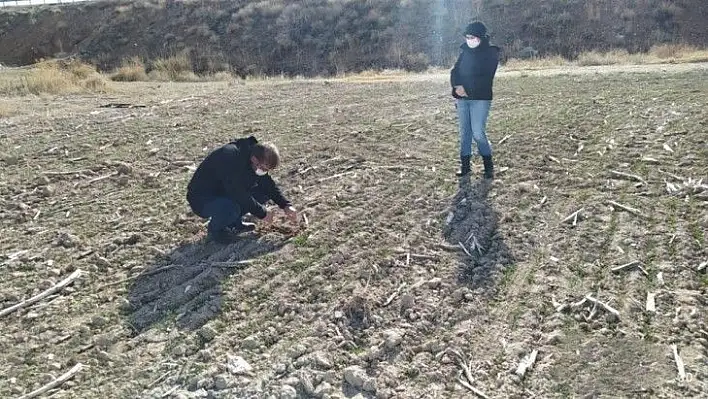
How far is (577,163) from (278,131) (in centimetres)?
483

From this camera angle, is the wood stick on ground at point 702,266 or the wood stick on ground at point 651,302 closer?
the wood stick on ground at point 651,302

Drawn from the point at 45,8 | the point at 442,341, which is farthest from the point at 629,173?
the point at 45,8

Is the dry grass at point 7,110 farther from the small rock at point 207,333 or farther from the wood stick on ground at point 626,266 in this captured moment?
the wood stick on ground at point 626,266

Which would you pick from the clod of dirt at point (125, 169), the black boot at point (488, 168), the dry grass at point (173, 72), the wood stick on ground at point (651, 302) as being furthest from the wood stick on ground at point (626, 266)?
the dry grass at point (173, 72)

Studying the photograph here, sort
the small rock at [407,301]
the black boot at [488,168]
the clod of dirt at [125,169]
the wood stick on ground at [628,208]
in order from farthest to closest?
1. the clod of dirt at [125,169]
2. the black boot at [488,168]
3. the wood stick on ground at [628,208]
4. the small rock at [407,301]

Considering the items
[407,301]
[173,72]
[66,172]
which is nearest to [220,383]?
[407,301]

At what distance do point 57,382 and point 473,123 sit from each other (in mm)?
4989

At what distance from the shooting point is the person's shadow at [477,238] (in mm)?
5387

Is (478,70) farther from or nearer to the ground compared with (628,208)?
farther from the ground

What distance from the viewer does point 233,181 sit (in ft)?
19.5

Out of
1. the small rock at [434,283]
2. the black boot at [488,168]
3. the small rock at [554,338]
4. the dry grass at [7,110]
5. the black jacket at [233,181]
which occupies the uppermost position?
the dry grass at [7,110]

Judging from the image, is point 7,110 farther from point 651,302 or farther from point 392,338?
point 651,302

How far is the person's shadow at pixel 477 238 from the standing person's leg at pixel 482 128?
0.77 feet

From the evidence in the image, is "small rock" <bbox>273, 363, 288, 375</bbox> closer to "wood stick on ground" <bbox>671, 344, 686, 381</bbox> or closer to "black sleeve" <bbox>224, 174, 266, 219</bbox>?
"black sleeve" <bbox>224, 174, 266, 219</bbox>
